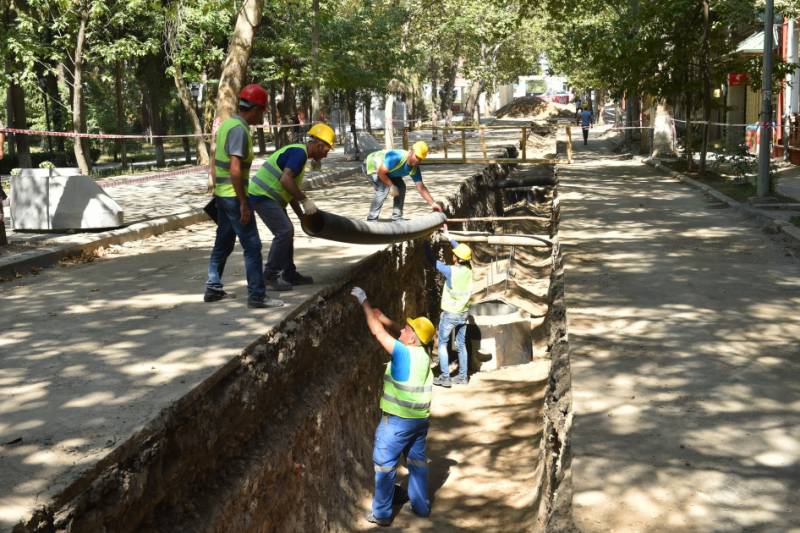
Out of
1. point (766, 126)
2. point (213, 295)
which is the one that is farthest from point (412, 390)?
point (766, 126)

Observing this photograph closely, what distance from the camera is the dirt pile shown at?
70700 millimetres

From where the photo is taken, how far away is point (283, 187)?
812 cm

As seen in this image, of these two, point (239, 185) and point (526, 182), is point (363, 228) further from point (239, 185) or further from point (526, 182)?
point (526, 182)

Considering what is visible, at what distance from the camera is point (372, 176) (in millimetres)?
12867

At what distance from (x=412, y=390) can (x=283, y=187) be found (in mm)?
2148

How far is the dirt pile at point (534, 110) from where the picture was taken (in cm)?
7070

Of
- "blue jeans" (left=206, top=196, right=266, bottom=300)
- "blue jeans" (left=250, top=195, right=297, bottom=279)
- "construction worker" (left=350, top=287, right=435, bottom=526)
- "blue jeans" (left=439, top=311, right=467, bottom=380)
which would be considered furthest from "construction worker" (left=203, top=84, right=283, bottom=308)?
"blue jeans" (left=439, top=311, right=467, bottom=380)

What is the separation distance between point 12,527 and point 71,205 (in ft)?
30.9

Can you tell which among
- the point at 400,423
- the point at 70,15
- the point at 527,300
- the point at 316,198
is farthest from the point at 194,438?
the point at 70,15

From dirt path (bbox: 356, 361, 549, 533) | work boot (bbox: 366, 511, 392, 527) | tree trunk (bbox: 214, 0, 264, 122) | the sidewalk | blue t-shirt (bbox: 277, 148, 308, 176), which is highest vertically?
tree trunk (bbox: 214, 0, 264, 122)

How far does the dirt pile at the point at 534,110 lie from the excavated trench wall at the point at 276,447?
62.0 m

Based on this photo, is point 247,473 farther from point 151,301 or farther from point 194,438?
point 151,301

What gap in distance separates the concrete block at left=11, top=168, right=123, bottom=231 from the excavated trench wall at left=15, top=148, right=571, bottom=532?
434cm

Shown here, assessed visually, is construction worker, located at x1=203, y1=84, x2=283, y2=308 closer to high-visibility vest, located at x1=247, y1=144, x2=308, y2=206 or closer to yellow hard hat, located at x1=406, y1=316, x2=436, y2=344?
high-visibility vest, located at x1=247, y1=144, x2=308, y2=206
